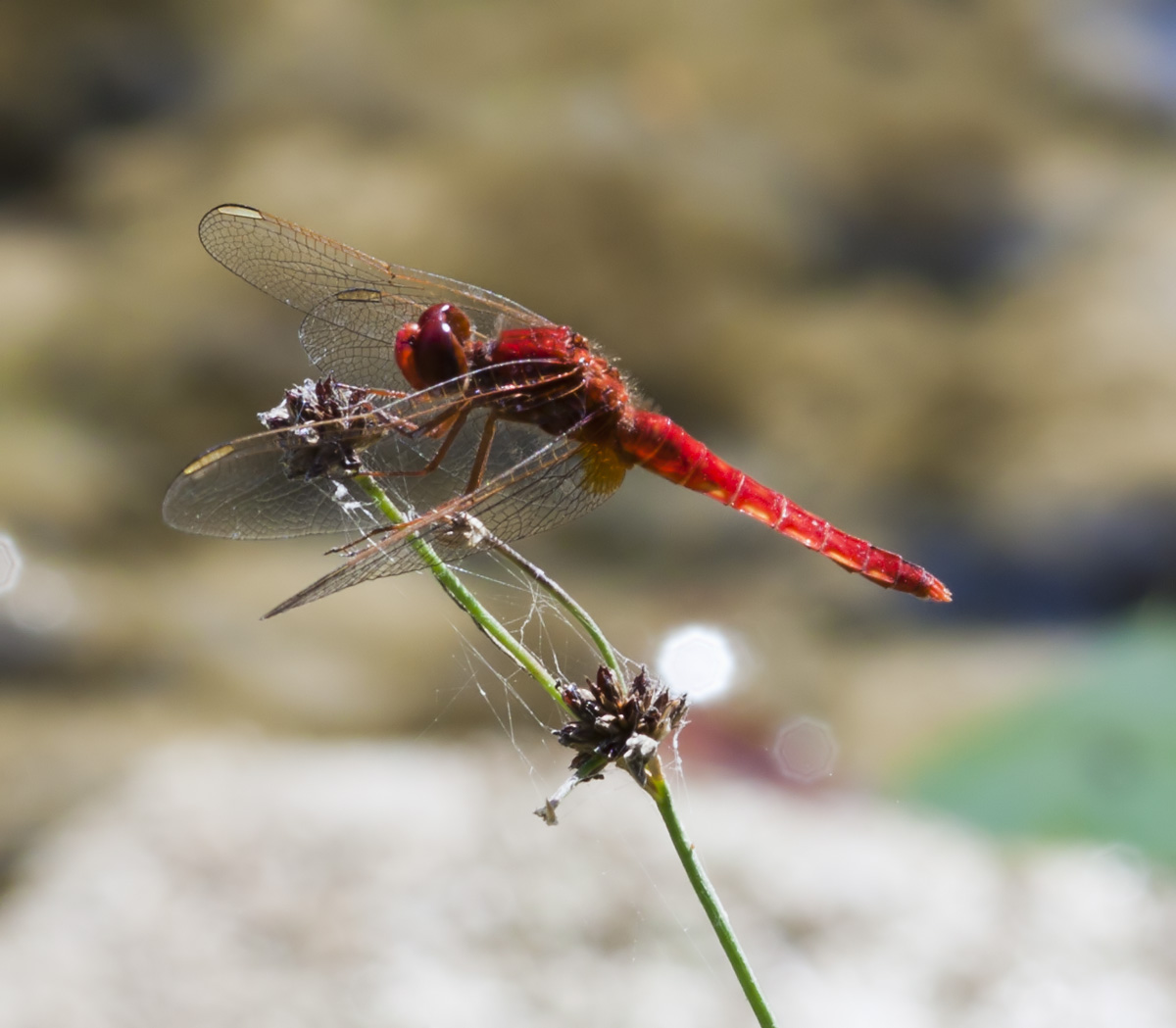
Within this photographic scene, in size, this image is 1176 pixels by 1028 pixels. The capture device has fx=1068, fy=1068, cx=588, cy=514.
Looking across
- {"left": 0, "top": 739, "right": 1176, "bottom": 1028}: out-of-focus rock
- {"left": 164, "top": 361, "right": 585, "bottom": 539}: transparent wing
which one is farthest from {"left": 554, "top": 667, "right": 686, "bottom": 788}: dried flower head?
{"left": 0, "top": 739, "right": 1176, "bottom": 1028}: out-of-focus rock

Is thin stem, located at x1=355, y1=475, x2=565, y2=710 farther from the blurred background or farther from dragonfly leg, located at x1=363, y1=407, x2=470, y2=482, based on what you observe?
the blurred background

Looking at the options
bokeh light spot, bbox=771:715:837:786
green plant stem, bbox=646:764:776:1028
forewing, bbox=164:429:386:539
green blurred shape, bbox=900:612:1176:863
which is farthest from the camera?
bokeh light spot, bbox=771:715:837:786

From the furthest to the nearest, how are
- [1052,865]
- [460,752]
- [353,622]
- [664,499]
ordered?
[664,499], [353,622], [460,752], [1052,865]

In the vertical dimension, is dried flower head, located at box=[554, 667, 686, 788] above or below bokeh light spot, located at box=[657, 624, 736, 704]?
below

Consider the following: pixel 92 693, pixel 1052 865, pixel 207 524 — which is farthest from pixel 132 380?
pixel 1052 865

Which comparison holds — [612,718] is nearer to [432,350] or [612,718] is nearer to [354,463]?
[354,463]

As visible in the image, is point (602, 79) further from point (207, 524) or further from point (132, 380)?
point (207, 524)

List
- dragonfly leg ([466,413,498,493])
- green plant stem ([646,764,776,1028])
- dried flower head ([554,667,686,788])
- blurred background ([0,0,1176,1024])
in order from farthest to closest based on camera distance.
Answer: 1. blurred background ([0,0,1176,1024])
2. dragonfly leg ([466,413,498,493])
3. dried flower head ([554,667,686,788])
4. green plant stem ([646,764,776,1028])

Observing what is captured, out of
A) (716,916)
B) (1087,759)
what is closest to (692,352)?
(1087,759)
